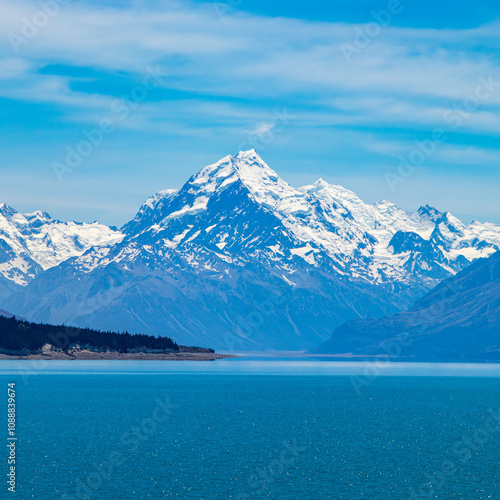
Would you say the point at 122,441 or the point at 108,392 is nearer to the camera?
the point at 122,441

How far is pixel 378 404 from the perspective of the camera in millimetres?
171250

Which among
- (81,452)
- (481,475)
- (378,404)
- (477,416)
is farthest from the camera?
(378,404)

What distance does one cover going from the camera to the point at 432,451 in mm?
101250

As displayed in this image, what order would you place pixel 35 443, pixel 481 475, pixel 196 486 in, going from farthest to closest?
pixel 35 443 < pixel 481 475 < pixel 196 486

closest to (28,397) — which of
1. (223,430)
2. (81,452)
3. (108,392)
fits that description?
(108,392)

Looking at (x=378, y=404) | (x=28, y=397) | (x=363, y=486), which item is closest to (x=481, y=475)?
(x=363, y=486)

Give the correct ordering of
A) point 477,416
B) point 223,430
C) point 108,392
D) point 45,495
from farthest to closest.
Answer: point 108,392
point 477,416
point 223,430
point 45,495

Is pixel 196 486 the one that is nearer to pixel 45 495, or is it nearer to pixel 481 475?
pixel 45 495

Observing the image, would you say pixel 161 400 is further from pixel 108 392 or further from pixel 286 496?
pixel 286 496

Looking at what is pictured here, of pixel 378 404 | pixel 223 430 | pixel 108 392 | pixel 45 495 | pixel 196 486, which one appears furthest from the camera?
pixel 108 392

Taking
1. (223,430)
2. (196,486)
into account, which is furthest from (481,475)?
(223,430)

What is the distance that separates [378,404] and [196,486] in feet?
323

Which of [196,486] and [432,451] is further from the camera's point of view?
[432,451]

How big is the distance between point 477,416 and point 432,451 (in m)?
48.4
